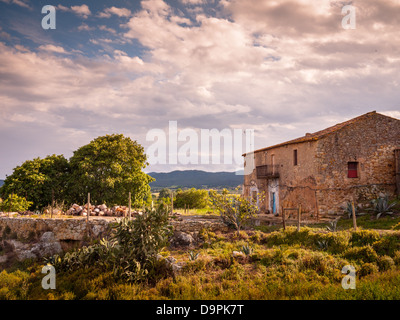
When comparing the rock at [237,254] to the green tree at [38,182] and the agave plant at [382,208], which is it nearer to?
the agave plant at [382,208]

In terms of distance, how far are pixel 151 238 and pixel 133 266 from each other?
3.63 feet

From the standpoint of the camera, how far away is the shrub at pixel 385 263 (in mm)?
9266

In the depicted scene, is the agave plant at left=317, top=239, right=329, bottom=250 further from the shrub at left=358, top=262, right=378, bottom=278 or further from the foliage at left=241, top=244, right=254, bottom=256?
the foliage at left=241, top=244, right=254, bottom=256

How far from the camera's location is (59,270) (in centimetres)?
1167

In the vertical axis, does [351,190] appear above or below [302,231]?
above

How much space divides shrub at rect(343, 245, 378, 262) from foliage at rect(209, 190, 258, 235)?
15.8ft

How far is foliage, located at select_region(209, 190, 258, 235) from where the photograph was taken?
14.2m

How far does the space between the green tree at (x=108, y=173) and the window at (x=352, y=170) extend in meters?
15.4

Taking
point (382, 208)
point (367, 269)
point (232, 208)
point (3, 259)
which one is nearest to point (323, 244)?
point (367, 269)

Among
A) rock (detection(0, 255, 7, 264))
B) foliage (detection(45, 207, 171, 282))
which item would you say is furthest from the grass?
rock (detection(0, 255, 7, 264))

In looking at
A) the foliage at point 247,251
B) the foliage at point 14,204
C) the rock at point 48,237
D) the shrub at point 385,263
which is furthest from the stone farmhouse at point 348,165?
the foliage at point 14,204

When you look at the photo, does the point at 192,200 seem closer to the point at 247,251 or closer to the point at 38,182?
the point at 38,182
